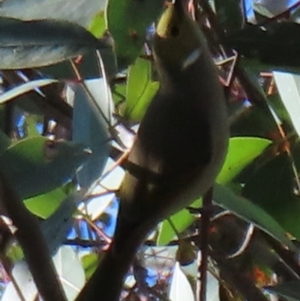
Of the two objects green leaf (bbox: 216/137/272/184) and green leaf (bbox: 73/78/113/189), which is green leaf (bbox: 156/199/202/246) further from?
green leaf (bbox: 73/78/113/189)

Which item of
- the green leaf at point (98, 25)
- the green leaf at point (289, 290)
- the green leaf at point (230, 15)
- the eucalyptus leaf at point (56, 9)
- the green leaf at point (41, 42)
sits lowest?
the green leaf at point (289, 290)

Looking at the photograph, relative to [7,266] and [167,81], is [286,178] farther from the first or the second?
[7,266]

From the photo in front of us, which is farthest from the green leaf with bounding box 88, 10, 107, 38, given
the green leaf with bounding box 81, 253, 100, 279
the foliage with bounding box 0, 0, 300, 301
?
the green leaf with bounding box 81, 253, 100, 279

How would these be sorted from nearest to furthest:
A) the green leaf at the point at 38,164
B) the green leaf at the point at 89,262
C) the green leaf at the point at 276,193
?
1. the green leaf at the point at 38,164
2. the green leaf at the point at 276,193
3. the green leaf at the point at 89,262

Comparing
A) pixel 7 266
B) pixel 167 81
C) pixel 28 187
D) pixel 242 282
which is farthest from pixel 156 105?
pixel 242 282

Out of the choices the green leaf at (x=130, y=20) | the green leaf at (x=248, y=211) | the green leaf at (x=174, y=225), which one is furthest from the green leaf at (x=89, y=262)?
the green leaf at (x=130, y=20)

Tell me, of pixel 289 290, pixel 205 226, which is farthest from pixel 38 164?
pixel 289 290

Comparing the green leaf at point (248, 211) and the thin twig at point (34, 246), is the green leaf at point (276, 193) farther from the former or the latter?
the thin twig at point (34, 246)

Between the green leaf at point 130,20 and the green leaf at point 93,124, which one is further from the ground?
the green leaf at point 130,20
